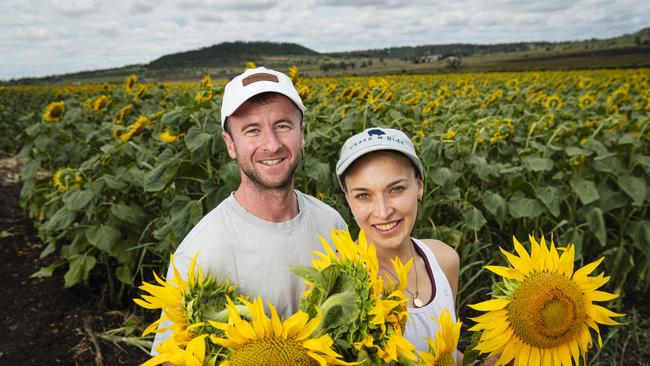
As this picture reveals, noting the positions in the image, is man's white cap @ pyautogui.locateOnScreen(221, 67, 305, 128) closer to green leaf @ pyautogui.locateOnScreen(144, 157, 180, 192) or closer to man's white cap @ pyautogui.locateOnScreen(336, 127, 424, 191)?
man's white cap @ pyautogui.locateOnScreen(336, 127, 424, 191)

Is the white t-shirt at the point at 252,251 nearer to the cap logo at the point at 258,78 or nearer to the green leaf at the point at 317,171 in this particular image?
the cap logo at the point at 258,78

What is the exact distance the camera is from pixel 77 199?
127 inches

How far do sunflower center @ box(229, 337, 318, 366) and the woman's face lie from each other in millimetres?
739

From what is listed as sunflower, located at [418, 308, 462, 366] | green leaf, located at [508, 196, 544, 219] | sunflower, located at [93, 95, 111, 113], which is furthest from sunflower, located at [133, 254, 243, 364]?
sunflower, located at [93, 95, 111, 113]

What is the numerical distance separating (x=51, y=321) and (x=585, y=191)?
3.97 meters

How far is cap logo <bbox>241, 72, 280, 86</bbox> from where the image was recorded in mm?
1720

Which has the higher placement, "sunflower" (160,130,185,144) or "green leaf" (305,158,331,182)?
"sunflower" (160,130,185,144)

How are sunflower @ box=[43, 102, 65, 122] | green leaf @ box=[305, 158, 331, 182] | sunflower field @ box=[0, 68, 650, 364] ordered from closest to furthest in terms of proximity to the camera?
1. green leaf @ box=[305, 158, 331, 182]
2. sunflower field @ box=[0, 68, 650, 364]
3. sunflower @ box=[43, 102, 65, 122]

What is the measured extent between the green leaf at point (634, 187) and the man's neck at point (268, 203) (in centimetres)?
280

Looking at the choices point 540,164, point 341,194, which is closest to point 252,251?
point 341,194

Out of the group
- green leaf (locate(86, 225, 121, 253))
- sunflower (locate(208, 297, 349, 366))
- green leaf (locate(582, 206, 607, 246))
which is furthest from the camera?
green leaf (locate(582, 206, 607, 246))

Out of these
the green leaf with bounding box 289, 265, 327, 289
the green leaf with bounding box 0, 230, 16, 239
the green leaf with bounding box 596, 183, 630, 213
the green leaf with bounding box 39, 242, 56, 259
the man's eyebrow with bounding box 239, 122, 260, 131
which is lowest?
the green leaf with bounding box 0, 230, 16, 239

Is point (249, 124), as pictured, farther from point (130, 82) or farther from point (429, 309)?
point (130, 82)

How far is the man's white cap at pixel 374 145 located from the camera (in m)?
1.47
